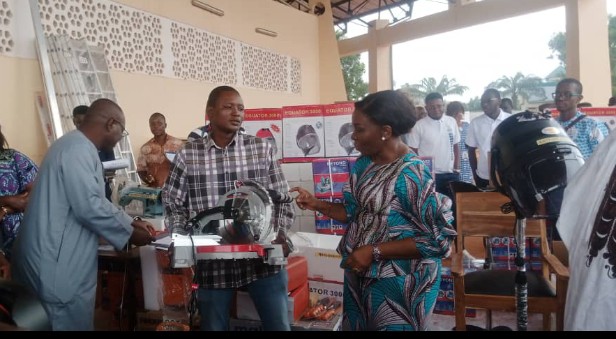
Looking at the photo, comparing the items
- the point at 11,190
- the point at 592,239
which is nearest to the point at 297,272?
the point at 11,190

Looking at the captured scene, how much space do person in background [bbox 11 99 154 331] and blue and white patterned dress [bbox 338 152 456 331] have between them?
1.05 metres

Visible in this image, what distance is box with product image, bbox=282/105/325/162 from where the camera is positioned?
14.1 ft

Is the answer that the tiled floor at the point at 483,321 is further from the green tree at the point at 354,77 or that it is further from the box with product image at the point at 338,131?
the green tree at the point at 354,77

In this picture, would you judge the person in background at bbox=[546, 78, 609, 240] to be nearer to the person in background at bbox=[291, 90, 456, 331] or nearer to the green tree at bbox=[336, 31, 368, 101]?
the person in background at bbox=[291, 90, 456, 331]

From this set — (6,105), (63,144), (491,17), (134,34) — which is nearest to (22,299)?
(63,144)

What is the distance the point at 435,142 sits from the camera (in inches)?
212

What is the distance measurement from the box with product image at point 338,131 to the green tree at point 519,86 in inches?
734

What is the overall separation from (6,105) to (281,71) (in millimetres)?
6065

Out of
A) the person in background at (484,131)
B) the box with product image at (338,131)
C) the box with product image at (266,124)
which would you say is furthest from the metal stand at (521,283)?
the person in background at (484,131)

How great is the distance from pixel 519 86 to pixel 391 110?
23573 mm

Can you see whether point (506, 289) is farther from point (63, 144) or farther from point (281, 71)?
→ point (281, 71)

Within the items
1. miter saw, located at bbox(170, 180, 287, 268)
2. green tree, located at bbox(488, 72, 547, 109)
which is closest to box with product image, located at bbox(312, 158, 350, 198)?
miter saw, located at bbox(170, 180, 287, 268)

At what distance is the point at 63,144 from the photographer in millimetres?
1874

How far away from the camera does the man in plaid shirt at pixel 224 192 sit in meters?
1.95
